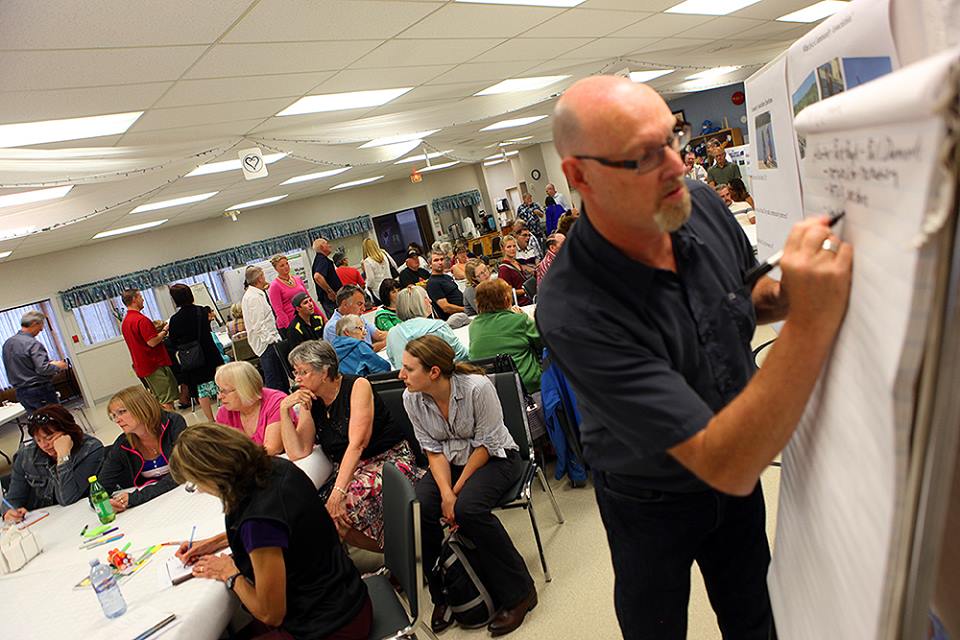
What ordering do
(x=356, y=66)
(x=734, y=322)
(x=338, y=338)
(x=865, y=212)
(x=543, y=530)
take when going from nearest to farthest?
(x=865, y=212) → (x=734, y=322) → (x=543, y=530) → (x=356, y=66) → (x=338, y=338)

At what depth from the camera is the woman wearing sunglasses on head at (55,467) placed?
331cm

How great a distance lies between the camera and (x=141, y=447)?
3.30 m

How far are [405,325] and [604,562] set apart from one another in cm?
209

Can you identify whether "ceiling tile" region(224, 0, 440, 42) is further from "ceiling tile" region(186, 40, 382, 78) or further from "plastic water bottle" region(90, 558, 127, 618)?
"plastic water bottle" region(90, 558, 127, 618)

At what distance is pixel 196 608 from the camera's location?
1948mm

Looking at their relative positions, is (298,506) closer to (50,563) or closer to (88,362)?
(50,563)

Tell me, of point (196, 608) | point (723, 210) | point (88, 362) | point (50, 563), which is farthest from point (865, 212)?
point (88, 362)

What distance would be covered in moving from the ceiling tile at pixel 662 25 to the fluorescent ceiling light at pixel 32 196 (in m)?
5.20

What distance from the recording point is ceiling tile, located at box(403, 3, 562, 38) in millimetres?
3484

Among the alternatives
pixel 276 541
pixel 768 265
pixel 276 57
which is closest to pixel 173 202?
pixel 276 57

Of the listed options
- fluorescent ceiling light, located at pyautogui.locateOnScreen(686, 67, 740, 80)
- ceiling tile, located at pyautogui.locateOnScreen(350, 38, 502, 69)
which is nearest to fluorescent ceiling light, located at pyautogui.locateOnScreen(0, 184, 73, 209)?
ceiling tile, located at pyautogui.locateOnScreen(350, 38, 502, 69)

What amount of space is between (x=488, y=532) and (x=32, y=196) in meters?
5.63

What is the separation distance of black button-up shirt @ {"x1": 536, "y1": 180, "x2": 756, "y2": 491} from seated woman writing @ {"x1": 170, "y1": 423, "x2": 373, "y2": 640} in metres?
1.21

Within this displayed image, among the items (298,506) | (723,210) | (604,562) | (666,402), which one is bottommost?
(604,562)
